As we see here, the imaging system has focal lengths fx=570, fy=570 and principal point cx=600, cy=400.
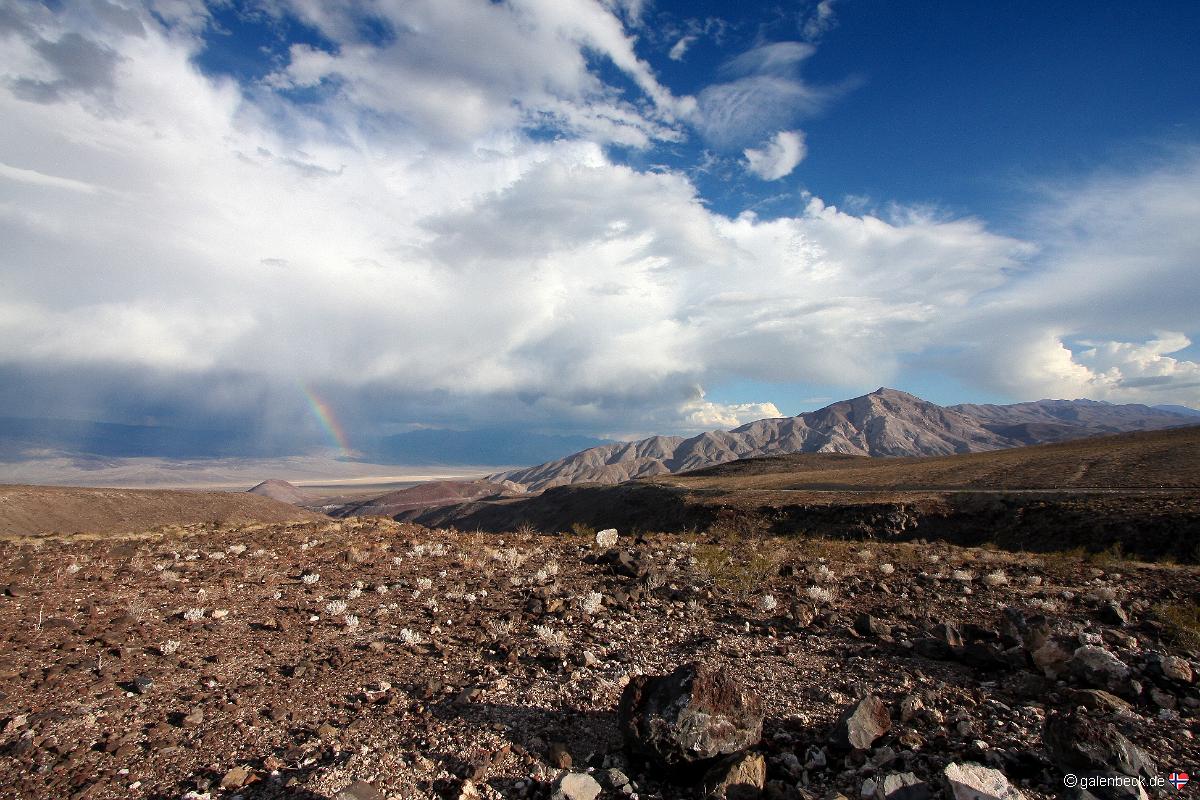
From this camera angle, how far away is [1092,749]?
14.3ft

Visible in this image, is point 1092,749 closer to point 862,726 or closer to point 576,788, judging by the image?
point 862,726

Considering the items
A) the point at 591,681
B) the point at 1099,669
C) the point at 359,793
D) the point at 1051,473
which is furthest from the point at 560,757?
the point at 1051,473

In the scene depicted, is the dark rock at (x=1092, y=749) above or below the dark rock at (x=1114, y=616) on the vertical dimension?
above

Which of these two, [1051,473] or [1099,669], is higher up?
[1051,473]

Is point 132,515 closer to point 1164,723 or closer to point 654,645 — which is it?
point 654,645

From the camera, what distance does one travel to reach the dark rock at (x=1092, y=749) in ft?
14.1

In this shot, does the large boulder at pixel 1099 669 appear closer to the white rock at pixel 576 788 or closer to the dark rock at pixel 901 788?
the dark rock at pixel 901 788

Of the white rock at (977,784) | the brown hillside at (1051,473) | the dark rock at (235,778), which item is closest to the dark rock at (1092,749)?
the white rock at (977,784)

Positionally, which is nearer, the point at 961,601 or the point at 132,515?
the point at 961,601

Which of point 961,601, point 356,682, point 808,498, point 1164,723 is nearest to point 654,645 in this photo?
point 356,682

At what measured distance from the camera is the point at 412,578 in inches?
476

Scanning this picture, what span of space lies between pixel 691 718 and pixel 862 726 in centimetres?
158

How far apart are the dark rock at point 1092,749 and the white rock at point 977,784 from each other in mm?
655

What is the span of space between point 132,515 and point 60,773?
103437 millimetres
